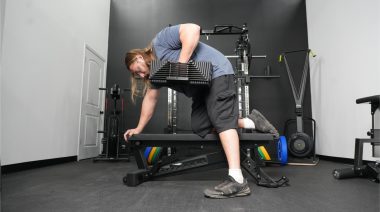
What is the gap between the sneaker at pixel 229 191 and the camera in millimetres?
1416

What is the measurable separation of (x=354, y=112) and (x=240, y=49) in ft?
5.09

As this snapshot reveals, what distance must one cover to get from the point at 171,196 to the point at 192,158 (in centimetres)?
43

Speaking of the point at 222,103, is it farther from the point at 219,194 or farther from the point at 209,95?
the point at 219,194

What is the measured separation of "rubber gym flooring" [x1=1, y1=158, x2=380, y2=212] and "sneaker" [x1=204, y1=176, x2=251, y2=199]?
0.12ft

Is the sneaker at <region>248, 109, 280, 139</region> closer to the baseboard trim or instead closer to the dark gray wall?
the baseboard trim

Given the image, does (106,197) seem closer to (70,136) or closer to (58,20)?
(70,136)

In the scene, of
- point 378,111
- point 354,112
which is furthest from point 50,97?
point 354,112

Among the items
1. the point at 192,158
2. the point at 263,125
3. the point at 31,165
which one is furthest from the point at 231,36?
the point at 31,165

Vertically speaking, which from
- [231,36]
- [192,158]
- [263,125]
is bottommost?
[192,158]

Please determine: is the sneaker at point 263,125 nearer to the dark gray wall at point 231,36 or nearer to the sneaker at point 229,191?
the sneaker at point 229,191

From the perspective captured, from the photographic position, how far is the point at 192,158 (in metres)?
1.85

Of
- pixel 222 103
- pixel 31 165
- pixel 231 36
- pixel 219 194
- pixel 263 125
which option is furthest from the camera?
pixel 231 36

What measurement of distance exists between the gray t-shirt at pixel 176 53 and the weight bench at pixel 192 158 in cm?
37

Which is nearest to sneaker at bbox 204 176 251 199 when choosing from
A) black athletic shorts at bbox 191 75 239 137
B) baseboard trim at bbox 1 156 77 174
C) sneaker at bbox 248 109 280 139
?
black athletic shorts at bbox 191 75 239 137
